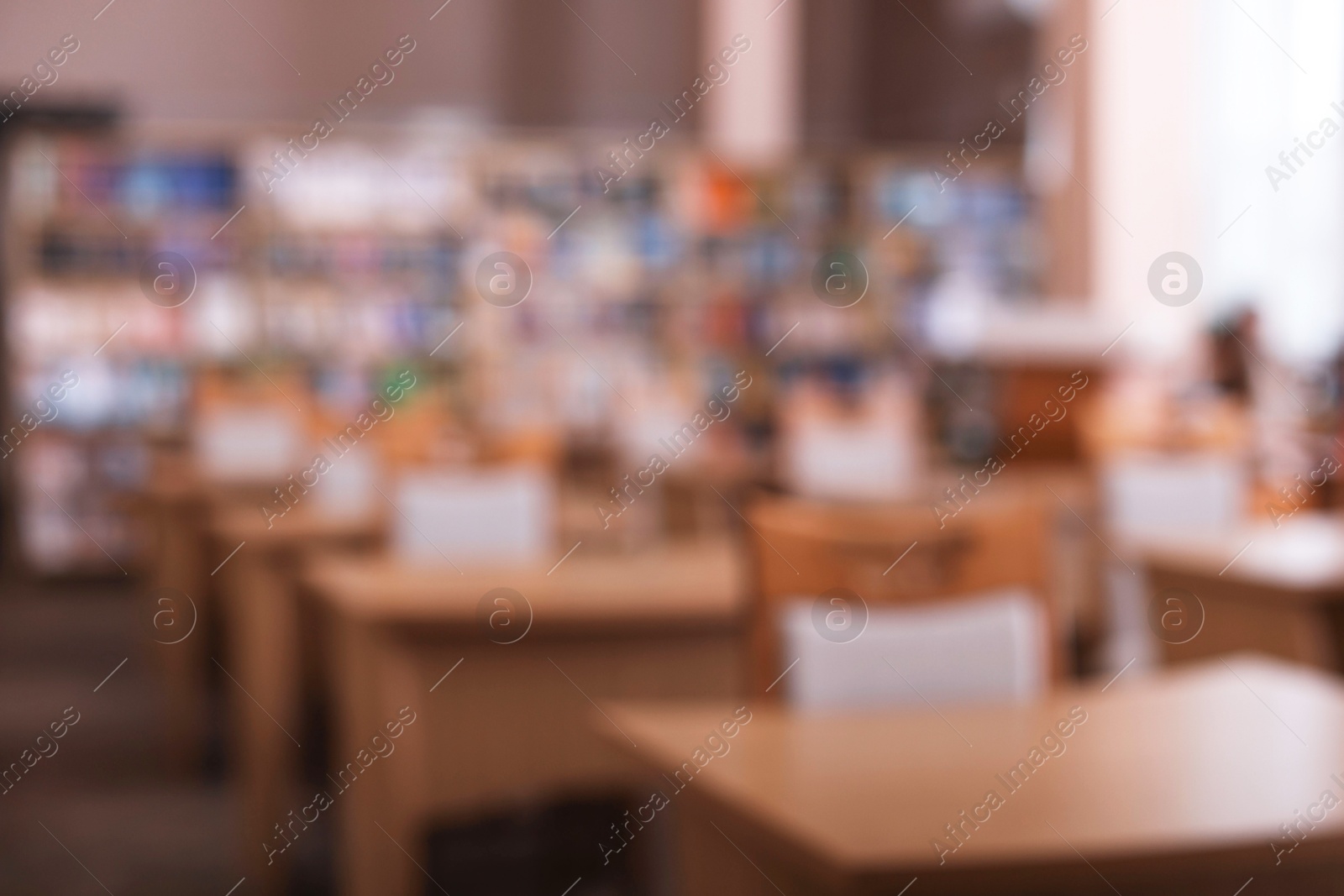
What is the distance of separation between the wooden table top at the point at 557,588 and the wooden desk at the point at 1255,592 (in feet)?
2.77

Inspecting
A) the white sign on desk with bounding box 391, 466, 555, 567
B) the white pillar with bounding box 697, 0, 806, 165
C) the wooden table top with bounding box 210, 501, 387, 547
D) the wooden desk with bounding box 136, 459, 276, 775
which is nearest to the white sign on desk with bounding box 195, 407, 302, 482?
the wooden desk with bounding box 136, 459, 276, 775

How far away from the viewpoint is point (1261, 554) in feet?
8.27

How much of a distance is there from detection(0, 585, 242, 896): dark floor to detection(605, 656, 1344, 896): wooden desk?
1896 mm

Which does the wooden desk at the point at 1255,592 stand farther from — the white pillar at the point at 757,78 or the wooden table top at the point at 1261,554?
the white pillar at the point at 757,78

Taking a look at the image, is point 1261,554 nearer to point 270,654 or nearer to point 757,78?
point 270,654

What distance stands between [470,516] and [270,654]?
550mm

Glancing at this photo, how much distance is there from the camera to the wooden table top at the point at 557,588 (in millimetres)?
2098

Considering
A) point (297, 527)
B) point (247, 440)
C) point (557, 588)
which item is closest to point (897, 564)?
point (557, 588)

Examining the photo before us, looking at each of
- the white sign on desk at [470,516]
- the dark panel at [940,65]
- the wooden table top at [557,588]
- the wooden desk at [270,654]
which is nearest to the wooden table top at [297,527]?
the wooden desk at [270,654]

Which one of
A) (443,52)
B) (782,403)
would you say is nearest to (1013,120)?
(782,403)

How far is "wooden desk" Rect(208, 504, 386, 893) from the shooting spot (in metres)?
2.87

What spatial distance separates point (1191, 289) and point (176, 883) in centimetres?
703

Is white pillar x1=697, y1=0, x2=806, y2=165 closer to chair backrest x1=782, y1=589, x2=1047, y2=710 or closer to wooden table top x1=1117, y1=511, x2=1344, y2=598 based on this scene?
wooden table top x1=1117, y1=511, x2=1344, y2=598

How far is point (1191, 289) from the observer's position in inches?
316
